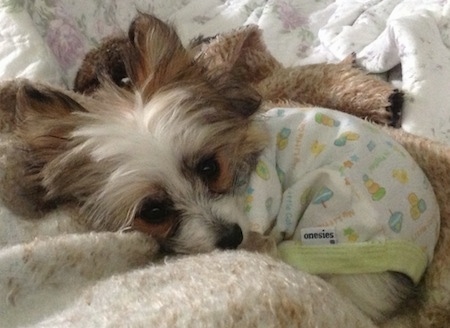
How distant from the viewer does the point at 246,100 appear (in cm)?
131

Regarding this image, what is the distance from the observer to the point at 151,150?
116cm

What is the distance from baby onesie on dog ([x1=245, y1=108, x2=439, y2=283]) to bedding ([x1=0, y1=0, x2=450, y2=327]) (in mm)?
156

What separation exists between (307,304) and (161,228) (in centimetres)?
38

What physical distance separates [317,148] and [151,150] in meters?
0.30

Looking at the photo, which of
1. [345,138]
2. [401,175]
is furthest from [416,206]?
[345,138]

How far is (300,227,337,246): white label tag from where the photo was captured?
1.16 m

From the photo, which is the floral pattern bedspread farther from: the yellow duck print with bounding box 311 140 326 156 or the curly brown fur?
the yellow duck print with bounding box 311 140 326 156

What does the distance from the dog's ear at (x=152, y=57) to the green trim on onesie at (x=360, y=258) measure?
1.26ft

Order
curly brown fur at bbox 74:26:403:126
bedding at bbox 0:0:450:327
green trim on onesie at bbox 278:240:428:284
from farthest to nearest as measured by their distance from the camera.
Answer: curly brown fur at bbox 74:26:403:126
green trim on onesie at bbox 278:240:428:284
bedding at bbox 0:0:450:327

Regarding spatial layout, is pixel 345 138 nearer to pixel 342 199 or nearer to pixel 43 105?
pixel 342 199

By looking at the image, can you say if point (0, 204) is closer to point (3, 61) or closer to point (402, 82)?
point (3, 61)

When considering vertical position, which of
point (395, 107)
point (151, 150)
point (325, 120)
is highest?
point (151, 150)

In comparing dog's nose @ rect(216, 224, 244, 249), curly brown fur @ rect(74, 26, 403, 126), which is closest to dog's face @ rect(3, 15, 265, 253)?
dog's nose @ rect(216, 224, 244, 249)

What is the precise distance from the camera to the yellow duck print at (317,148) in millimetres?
1243
